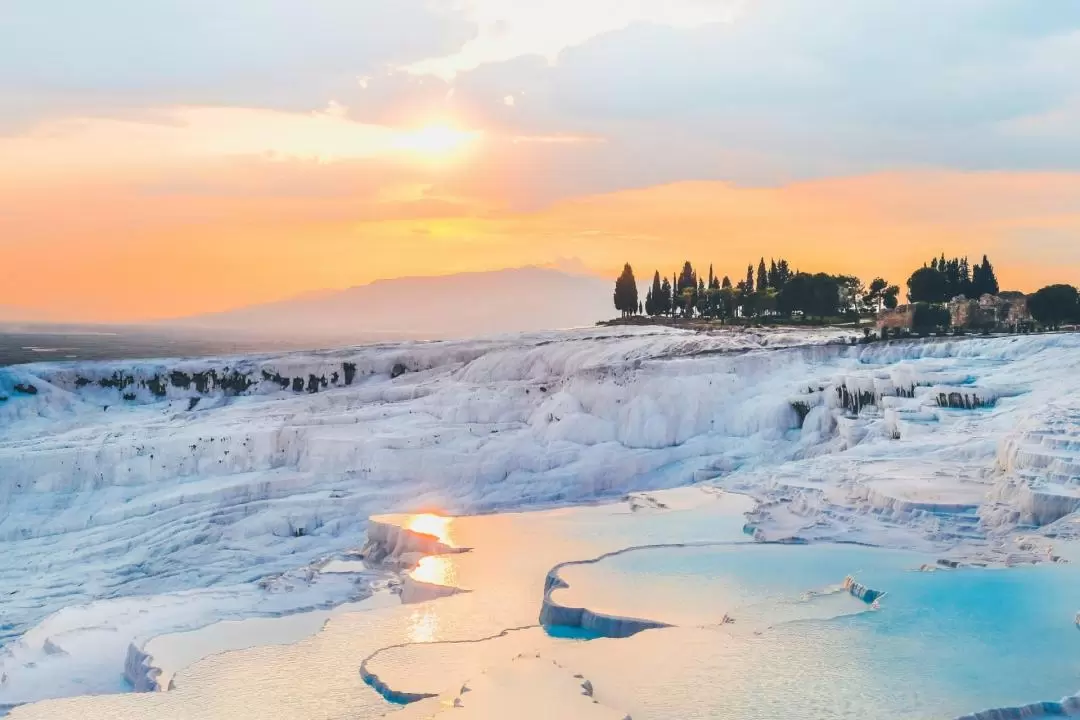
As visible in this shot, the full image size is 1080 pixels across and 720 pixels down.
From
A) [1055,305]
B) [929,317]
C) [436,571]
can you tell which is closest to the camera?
[436,571]

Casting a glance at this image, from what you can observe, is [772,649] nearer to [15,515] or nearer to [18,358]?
[15,515]

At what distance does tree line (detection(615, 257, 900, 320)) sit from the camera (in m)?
59.3

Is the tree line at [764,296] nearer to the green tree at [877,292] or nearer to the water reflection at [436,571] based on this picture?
the green tree at [877,292]

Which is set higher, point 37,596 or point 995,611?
point 995,611

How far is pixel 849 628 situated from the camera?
1344 cm

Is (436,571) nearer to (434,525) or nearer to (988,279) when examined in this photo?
(434,525)

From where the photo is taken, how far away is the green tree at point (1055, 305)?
45906mm

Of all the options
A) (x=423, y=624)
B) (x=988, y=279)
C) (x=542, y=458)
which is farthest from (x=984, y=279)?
(x=423, y=624)

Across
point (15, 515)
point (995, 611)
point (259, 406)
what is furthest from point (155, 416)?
point (995, 611)

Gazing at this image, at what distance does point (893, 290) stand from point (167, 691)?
2153 inches

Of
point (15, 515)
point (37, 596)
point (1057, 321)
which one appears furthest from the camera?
point (1057, 321)

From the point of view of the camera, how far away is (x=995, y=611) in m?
13.9

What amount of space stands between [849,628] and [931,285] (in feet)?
160

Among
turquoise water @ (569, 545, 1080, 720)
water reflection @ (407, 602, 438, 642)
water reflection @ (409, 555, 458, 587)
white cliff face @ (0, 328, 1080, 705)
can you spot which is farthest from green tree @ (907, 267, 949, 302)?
water reflection @ (407, 602, 438, 642)
